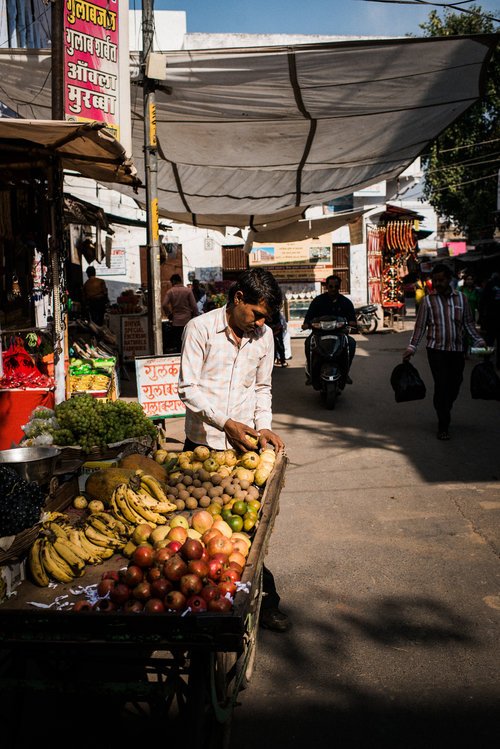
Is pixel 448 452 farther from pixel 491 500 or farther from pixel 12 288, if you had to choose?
pixel 12 288

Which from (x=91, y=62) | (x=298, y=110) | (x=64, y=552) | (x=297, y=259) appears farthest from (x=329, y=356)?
(x=297, y=259)

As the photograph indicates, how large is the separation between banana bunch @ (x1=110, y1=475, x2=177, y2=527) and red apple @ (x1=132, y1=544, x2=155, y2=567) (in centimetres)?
49

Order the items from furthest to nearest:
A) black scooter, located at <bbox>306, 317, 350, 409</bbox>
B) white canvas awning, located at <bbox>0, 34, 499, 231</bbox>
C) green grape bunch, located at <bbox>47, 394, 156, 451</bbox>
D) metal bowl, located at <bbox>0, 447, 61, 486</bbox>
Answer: black scooter, located at <bbox>306, 317, 350, 409</bbox> < white canvas awning, located at <bbox>0, 34, 499, 231</bbox> < green grape bunch, located at <bbox>47, 394, 156, 451</bbox> < metal bowl, located at <bbox>0, 447, 61, 486</bbox>

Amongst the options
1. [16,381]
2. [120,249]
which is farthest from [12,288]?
[120,249]

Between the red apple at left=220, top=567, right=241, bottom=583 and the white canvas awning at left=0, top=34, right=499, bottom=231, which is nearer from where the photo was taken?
the red apple at left=220, top=567, right=241, bottom=583

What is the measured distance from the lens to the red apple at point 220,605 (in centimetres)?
224

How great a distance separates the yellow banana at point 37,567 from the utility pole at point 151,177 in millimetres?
5722

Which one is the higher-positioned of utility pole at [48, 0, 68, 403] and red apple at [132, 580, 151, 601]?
utility pole at [48, 0, 68, 403]

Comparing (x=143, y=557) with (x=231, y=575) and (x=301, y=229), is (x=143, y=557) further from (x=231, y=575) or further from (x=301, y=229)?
(x=301, y=229)

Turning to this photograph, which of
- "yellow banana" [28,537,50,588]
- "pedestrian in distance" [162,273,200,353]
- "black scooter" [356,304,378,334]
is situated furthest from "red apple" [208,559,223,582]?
"black scooter" [356,304,378,334]

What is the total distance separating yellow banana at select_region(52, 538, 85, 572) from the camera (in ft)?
8.82

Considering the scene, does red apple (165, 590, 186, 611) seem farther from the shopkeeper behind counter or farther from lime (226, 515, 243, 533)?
the shopkeeper behind counter

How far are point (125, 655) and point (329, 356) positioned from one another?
7.89m

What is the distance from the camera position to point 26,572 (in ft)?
8.95
